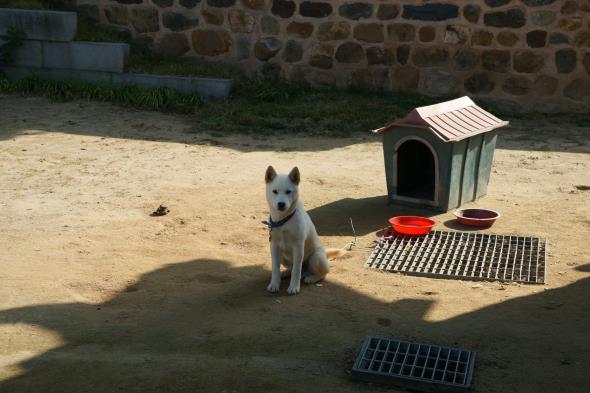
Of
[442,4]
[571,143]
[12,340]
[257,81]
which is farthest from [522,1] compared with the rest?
[12,340]

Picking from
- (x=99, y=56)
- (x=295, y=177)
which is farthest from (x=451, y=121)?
(x=99, y=56)

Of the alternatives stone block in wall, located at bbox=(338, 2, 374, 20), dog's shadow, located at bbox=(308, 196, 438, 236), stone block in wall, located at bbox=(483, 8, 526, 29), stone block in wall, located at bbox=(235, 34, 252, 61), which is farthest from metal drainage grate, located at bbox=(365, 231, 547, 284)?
stone block in wall, located at bbox=(235, 34, 252, 61)

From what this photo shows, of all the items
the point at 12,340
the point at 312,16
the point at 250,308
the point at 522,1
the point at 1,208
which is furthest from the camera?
the point at 312,16

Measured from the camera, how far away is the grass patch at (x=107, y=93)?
11.5m

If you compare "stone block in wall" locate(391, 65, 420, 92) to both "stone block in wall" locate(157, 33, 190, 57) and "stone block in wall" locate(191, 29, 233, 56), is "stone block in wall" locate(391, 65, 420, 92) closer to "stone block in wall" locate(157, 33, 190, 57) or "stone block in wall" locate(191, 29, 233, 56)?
"stone block in wall" locate(191, 29, 233, 56)

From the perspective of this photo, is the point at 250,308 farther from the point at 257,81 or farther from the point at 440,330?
the point at 257,81

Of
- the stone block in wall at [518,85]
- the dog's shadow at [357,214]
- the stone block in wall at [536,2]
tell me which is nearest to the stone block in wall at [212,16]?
the stone block in wall at [518,85]

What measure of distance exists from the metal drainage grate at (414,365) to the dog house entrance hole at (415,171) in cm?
313

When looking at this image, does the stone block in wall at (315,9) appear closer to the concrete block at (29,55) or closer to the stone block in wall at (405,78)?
the stone block in wall at (405,78)

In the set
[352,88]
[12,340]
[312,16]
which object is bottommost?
[12,340]

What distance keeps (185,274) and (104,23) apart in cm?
779

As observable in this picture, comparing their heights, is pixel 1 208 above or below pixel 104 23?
below

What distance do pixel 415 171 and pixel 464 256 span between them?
6.31ft

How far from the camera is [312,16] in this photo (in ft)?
39.8
